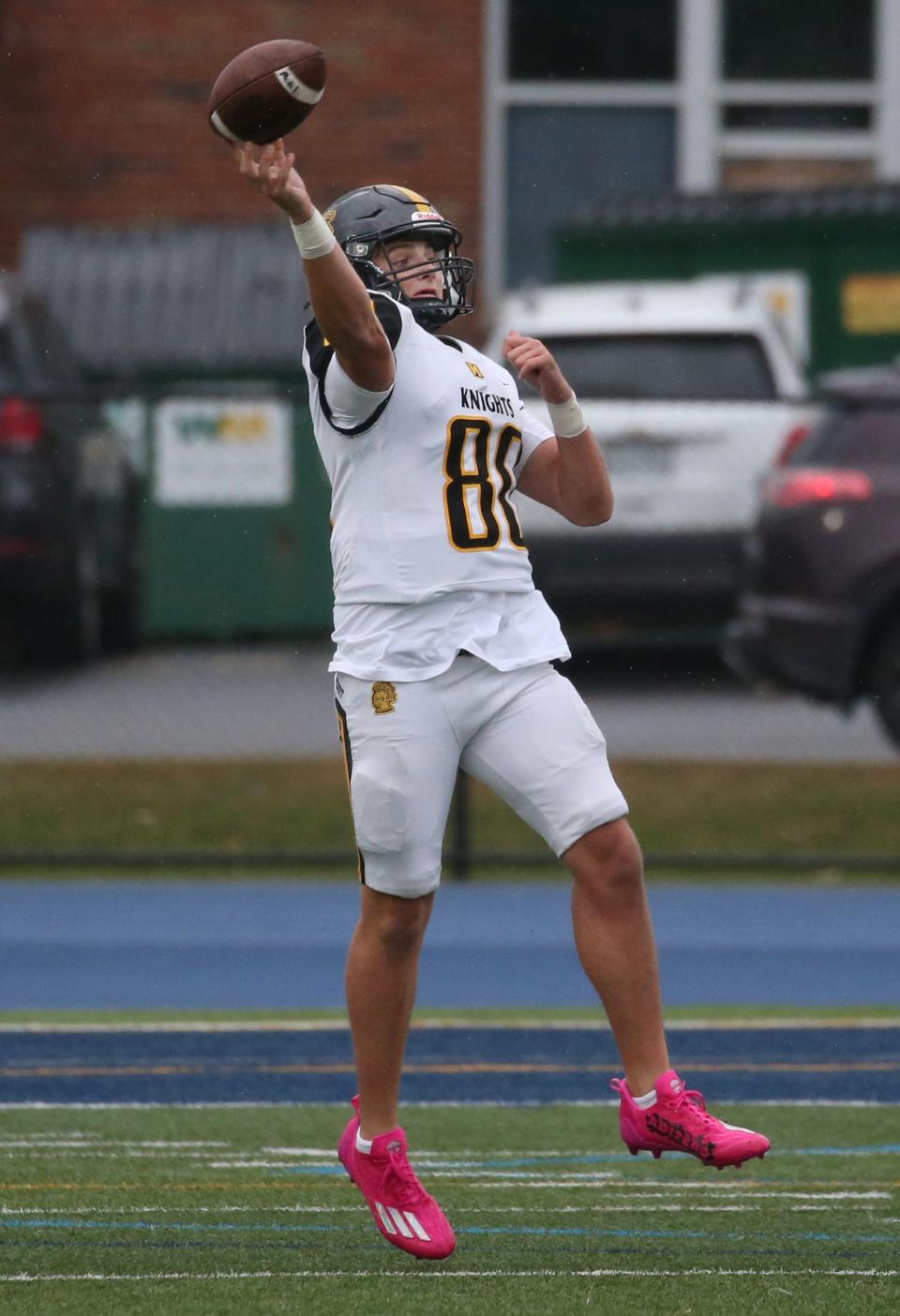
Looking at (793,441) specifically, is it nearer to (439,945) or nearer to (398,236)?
(439,945)

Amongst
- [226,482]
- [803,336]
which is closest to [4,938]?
[226,482]

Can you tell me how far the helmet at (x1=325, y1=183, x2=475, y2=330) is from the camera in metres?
4.59

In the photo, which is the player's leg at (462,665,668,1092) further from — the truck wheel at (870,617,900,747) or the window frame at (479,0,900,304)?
the window frame at (479,0,900,304)

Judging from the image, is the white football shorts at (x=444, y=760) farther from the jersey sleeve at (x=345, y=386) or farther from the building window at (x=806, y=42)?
the building window at (x=806, y=42)

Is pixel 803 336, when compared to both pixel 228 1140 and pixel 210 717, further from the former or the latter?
pixel 228 1140

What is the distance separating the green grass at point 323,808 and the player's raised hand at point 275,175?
7.03 metres

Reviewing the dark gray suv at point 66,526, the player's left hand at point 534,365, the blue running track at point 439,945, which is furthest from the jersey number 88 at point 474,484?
the dark gray suv at point 66,526

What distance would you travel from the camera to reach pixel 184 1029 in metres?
7.70

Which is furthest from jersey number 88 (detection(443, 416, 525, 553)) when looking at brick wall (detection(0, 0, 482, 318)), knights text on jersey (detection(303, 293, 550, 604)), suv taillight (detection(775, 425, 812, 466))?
brick wall (detection(0, 0, 482, 318))

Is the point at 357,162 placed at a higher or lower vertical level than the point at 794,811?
higher

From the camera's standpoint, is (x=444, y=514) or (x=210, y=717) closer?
(x=444, y=514)

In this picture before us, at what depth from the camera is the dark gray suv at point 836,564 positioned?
11281mm

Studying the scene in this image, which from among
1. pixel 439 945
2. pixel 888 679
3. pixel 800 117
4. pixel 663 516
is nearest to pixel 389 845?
Answer: pixel 439 945

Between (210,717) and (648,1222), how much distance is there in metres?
6.45
